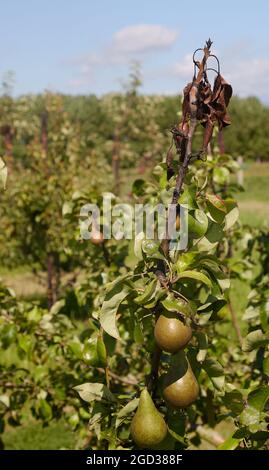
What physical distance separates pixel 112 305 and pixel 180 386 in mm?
259

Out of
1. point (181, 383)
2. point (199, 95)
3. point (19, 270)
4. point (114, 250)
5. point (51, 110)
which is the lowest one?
point (19, 270)

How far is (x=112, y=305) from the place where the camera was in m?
1.37

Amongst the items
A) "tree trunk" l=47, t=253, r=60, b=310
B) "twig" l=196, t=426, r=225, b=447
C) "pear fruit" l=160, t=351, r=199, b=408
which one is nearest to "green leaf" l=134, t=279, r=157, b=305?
"pear fruit" l=160, t=351, r=199, b=408

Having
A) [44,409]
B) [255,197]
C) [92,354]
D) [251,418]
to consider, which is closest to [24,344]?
[44,409]

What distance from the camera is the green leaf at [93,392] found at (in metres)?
1.62

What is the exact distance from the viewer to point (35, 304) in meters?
2.68

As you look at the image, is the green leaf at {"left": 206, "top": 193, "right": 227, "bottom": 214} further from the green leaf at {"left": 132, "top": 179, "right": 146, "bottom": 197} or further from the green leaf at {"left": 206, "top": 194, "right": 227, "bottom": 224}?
the green leaf at {"left": 132, "top": 179, "right": 146, "bottom": 197}

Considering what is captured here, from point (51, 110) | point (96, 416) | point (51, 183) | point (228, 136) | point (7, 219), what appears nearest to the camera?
point (96, 416)

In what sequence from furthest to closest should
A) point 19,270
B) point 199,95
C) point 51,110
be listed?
point 19,270, point 51,110, point 199,95

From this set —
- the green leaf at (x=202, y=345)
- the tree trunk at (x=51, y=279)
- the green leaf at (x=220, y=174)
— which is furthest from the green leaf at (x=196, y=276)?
the tree trunk at (x=51, y=279)

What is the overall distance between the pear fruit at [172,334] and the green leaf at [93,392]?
0.44 m
